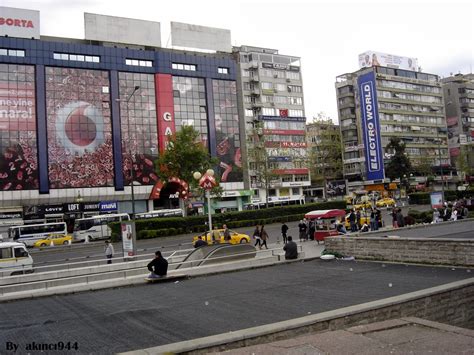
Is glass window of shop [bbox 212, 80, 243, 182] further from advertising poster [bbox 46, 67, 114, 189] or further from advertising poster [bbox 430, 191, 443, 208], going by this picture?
advertising poster [bbox 430, 191, 443, 208]

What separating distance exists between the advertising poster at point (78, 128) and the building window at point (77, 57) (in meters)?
1.45

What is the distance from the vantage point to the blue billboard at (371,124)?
264 feet

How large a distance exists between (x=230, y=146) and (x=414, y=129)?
43.0 m

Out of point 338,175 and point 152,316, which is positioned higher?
point 338,175

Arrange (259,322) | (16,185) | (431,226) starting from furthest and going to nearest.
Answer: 1. (16,185)
2. (431,226)
3. (259,322)

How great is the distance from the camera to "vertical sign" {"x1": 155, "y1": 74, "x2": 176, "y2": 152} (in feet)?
212

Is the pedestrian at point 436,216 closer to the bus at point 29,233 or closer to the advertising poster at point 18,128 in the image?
the bus at point 29,233

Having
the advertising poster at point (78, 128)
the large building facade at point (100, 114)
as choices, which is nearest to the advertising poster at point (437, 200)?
the large building facade at point (100, 114)

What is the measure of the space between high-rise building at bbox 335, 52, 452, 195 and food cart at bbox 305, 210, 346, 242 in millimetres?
57670

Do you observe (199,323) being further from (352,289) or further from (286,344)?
(352,289)

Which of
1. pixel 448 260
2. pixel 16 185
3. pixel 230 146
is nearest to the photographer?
pixel 448 260

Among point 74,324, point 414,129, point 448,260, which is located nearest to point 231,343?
point 74,324

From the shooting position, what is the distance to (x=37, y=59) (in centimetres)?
5769

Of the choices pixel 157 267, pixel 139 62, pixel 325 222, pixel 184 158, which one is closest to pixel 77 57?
pixel 139 62
